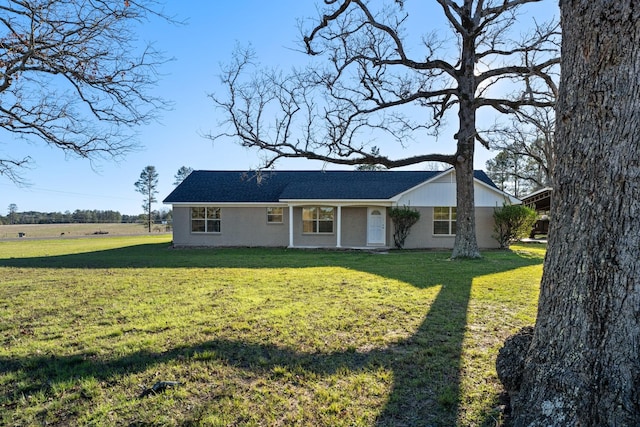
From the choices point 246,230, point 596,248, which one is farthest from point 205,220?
point 596,248

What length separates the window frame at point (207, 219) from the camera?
1900 cm

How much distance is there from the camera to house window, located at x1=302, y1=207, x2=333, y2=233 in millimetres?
18484

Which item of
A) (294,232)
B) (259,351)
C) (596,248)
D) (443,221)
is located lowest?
(259,351)

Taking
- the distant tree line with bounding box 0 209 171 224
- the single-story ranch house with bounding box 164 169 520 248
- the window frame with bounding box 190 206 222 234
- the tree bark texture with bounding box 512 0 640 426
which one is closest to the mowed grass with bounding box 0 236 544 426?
the tree bark texture with bounding box 512 0 640 426

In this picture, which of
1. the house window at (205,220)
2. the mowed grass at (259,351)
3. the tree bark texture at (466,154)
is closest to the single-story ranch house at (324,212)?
the house window at (205,220)

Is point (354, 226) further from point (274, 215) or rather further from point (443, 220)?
point (443, 220)

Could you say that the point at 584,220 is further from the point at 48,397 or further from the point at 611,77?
the point at 48,397

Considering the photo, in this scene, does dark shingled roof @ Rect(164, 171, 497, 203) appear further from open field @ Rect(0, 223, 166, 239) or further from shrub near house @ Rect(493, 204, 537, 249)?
open field @ Rect(0, 223, 166, 239)

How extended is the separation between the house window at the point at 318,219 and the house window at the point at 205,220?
4725 mm

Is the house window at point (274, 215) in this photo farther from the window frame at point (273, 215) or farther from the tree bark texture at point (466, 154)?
the tree bark texture at point (466, 154)

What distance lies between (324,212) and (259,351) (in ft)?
47.9

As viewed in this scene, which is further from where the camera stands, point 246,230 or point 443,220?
point 246,230

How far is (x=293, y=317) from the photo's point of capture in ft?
17.4

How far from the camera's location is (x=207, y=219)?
1905cm
